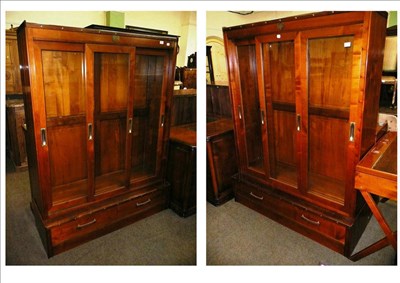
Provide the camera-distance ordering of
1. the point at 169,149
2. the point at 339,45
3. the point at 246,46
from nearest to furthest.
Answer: the point at 339,45, the point at 246,46, the point at 169,149

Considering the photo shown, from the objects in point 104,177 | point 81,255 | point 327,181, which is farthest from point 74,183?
point 327,181

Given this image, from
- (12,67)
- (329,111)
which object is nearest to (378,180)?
(329,111)

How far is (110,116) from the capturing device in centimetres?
204

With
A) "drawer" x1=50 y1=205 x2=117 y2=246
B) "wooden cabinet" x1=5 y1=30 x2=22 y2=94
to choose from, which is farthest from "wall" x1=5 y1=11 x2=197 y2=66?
"drawer" x1=50 y1=205 x2=117 y2=246

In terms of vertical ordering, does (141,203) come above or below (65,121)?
below

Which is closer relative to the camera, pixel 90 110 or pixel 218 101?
pixel 90 110

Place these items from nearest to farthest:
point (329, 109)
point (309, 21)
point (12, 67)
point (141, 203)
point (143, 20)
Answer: point (309, 21) < point (329, 109) < point (141, 203) < point (12, 67) < point (143, 20)

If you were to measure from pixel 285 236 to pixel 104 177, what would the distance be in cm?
138

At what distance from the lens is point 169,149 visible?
2.34 metres

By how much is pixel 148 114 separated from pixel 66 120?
61 centimetres

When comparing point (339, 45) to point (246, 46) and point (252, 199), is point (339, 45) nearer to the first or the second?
point (246, 46)

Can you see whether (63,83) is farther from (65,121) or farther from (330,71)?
(330,71)

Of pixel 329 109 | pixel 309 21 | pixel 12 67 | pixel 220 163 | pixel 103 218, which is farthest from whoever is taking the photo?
pixel 12 67
